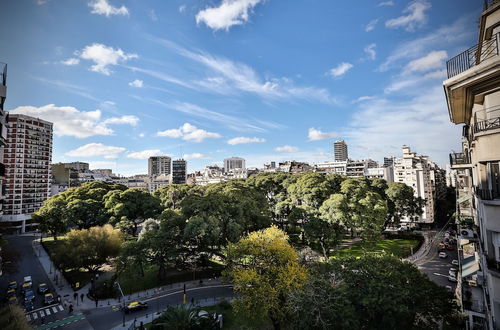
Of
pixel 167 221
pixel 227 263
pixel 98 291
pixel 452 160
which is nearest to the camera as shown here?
pixel 452 160

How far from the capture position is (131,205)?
51.6 m

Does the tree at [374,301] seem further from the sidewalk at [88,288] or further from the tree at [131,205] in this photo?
the tree at [131,205]

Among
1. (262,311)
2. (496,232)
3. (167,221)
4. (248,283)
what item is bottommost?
(262,311)

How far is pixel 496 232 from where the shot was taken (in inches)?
313

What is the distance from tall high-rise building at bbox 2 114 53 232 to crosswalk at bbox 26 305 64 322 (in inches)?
1988

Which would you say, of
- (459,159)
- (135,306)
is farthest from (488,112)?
(135,306)

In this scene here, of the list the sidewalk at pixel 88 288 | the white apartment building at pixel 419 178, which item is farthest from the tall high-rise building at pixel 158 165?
the white apartment building at pixel 419 178

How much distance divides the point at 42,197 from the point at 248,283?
75090 millimetres

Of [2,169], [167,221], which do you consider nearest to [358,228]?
[167,221]

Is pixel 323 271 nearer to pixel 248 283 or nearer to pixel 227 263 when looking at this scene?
pixel 248 283

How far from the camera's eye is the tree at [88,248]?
3203cm

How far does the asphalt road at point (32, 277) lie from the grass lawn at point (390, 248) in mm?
35809

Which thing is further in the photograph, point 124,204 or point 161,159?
point 161,159

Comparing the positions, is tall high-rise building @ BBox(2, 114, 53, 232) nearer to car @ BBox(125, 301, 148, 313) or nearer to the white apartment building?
car @ BBox(125, 301, 148, 313)
